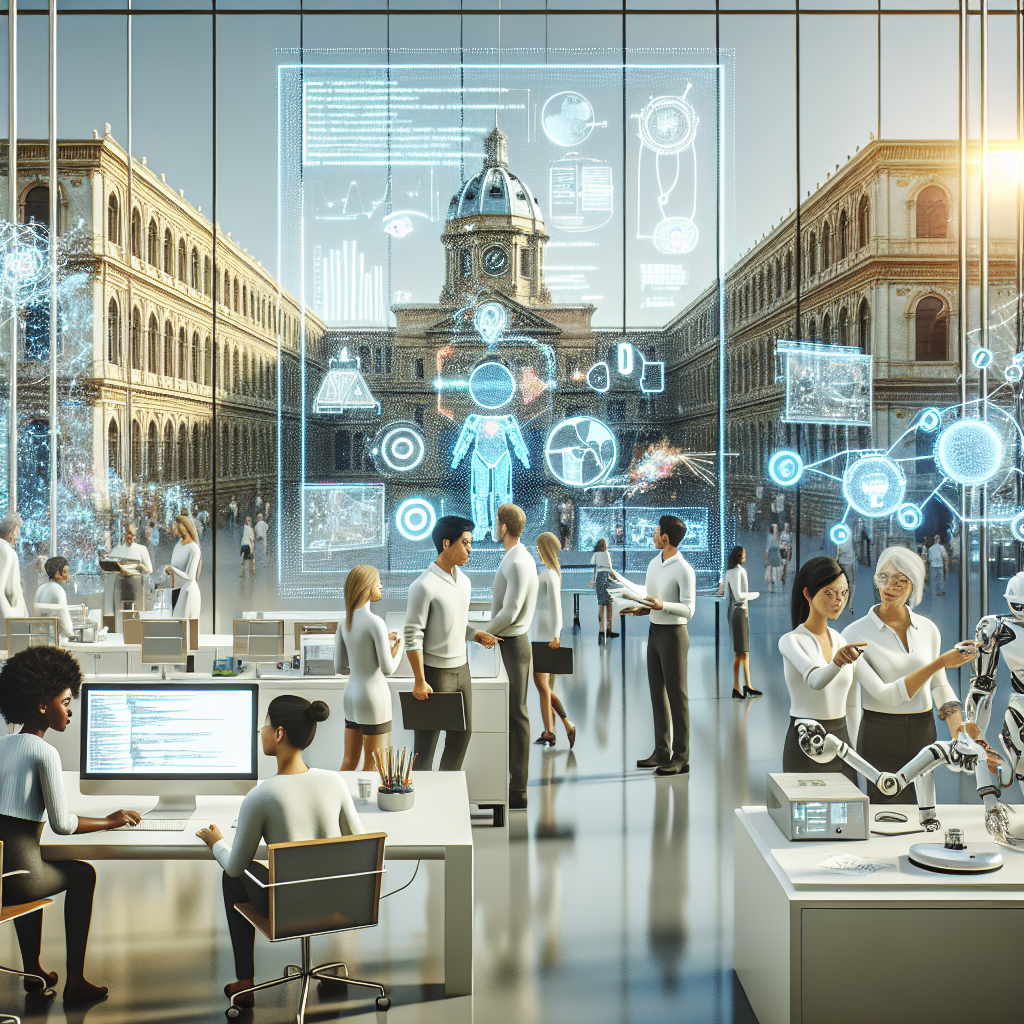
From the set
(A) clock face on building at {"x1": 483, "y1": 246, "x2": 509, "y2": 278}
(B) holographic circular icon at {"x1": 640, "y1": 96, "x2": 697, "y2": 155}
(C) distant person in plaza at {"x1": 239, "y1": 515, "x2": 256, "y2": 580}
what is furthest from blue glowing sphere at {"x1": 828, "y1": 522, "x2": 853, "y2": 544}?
(C) distant person in plaza at {"x1": 239, "y1": 515, "x2": 256, "y2": 580}

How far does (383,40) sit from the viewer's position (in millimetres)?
11234

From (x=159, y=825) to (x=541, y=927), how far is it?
5.63 feet

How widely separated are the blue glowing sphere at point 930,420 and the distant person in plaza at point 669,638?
19.4 feet

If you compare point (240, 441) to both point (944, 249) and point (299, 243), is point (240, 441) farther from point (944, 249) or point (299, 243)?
point (944, 249)

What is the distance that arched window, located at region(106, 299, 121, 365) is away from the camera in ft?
37.8

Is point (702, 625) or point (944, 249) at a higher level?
point (944, 249)

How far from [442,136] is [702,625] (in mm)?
6890

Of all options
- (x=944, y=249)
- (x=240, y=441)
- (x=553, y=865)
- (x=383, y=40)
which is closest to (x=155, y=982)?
(x=553, y=865)

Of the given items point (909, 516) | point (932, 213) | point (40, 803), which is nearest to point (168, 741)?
point (40, 803)

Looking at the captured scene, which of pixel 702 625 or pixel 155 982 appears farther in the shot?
pixel 702 625

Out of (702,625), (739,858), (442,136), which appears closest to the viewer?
(739,858)

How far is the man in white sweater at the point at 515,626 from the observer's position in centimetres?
600

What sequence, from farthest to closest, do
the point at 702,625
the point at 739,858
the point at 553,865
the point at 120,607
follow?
the point at 702,625 → the point at 120,607 → the point at 553,865 → the point at 739,858

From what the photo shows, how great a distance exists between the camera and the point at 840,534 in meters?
11.4
